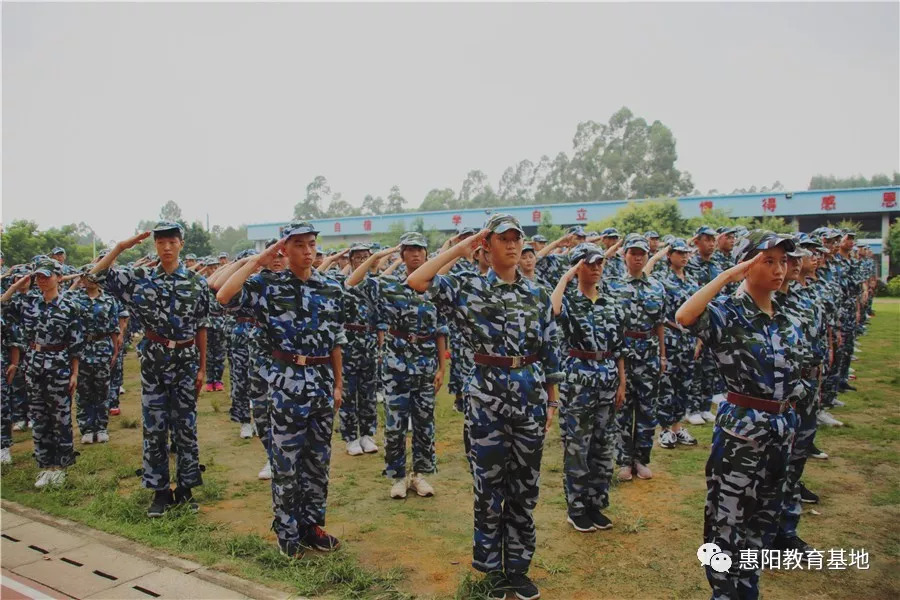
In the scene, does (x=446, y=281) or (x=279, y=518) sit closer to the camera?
(x=446, y=281)

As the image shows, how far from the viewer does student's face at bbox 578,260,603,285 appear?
5.38m

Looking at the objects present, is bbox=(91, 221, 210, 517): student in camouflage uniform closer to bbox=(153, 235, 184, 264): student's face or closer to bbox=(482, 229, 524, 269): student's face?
bbox=(153, 235, 184, 264): student's face

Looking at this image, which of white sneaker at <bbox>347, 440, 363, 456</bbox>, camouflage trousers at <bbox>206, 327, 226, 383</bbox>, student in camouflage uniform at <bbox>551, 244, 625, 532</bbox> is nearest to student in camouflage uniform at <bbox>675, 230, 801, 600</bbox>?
student in camouflage uniform at <bbox>551, 244, 625, 532</bbox>

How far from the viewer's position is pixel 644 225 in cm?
2805

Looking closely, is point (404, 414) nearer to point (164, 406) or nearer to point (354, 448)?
point (354, 448)

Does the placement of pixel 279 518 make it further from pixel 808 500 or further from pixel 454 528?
pixel 808 500

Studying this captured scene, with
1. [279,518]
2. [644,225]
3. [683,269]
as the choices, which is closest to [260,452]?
[279,518]

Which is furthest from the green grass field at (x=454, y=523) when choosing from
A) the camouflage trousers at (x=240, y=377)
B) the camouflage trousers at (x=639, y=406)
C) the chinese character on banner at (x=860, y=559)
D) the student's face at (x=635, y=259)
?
the student's face at (x=635, y=259)

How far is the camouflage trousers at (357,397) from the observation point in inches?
316

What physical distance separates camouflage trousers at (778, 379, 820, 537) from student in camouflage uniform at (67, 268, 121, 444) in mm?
8088

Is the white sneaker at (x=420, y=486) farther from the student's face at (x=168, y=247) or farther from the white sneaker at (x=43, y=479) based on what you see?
the white sneaker at (x=43, y=479)

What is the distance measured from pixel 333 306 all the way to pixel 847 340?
882 centimetres

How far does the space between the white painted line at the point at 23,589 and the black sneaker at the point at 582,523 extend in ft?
12.9

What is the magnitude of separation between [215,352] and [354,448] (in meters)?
5.17
